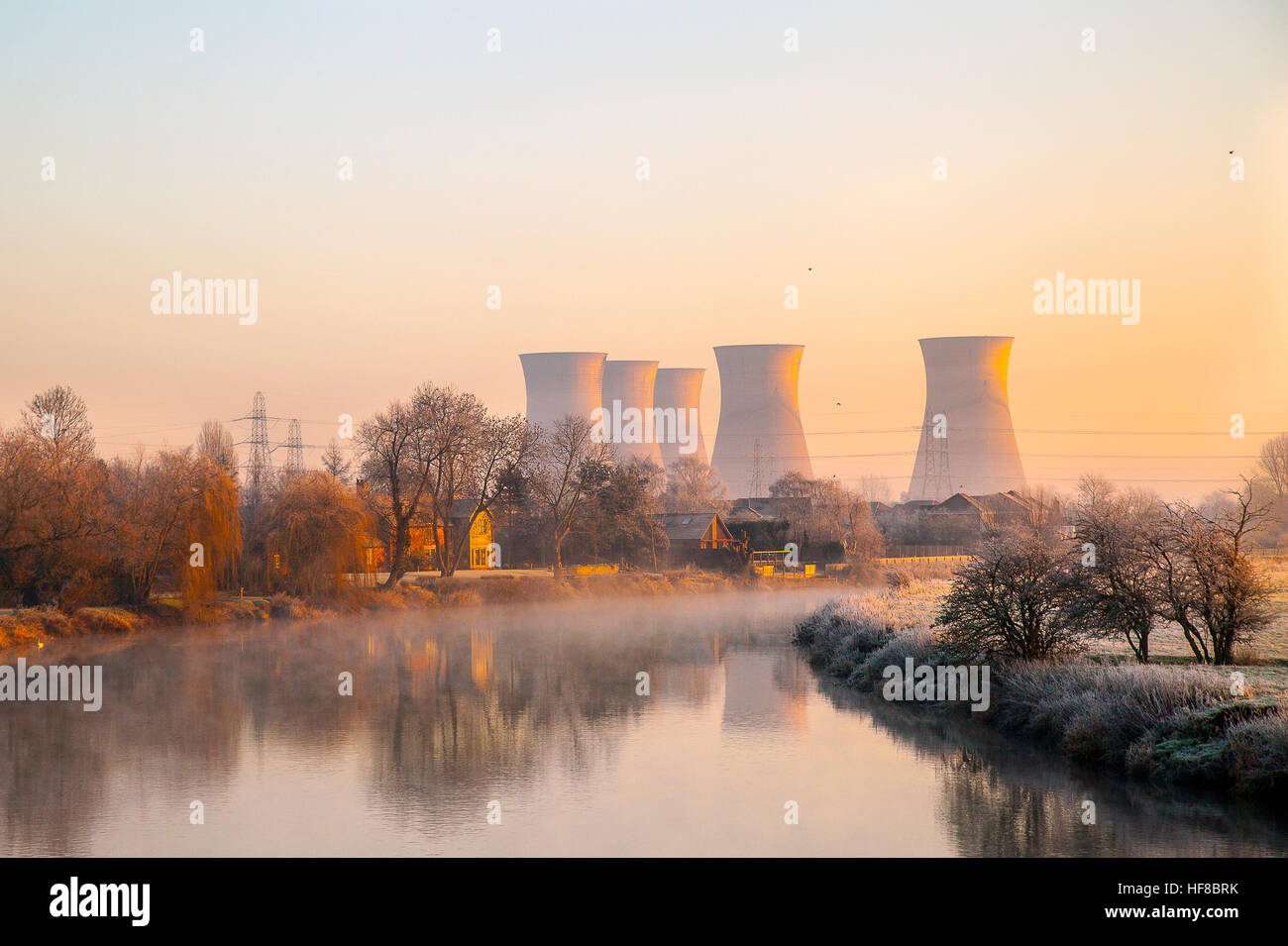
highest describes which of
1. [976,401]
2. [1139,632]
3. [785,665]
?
[976,401]

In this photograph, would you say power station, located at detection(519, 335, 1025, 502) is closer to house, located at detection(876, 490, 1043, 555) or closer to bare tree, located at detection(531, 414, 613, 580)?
house, located at detection(876, 490, 1043, 555)

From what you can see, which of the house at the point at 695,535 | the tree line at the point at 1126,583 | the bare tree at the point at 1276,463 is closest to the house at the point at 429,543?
the house at the point at 695,535

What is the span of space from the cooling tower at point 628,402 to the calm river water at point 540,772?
48.5 metres

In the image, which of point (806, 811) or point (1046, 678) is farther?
point (1046, 678)

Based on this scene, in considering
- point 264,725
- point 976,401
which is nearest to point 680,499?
point 976,401

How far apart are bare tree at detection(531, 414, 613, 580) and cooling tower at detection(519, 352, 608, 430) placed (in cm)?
1612

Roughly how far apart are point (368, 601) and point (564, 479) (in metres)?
13.3

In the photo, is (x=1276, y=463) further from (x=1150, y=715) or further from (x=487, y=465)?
(x=1150, y=715)

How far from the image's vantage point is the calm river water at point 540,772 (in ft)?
33.6

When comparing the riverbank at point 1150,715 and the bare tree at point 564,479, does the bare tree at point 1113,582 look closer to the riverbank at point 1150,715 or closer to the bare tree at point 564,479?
the riverbank at point 1150,715

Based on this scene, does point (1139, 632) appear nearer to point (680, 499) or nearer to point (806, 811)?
point (806, 811)
